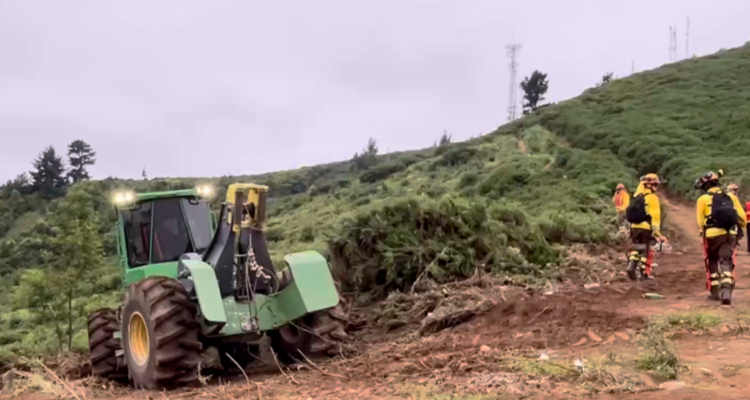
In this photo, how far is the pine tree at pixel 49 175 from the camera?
63.8 meters

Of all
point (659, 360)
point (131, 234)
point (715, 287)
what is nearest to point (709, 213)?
point (715, 287)

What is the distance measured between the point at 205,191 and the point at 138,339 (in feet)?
8.06

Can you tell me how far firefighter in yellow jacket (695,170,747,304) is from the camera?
1031 centimetres

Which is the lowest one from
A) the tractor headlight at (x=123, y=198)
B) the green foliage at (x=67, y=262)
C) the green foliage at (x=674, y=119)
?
the green foliage at (x=67, y=262)

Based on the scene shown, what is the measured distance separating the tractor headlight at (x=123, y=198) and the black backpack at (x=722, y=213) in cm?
783

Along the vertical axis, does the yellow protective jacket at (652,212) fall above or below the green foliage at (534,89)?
below

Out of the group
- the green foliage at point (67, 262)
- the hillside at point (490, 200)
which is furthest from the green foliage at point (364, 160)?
the green foliage at point (67, 262)

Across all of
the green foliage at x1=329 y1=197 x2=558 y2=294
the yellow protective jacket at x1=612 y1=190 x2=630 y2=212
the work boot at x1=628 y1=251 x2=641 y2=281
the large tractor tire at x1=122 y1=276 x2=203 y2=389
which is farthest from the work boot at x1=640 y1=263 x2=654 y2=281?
the large tractor tire at x1=122 y1=276 x2=203 y2=389

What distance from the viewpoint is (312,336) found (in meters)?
8.92

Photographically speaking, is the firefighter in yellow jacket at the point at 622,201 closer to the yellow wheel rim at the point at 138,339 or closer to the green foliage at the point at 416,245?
the green foliage at the point at 416,245

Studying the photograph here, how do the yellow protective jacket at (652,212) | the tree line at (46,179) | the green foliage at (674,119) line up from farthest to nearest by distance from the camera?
the tree line at (46,179) < the green foliage at (674,119) < the yellow protective jacket at (652,212)

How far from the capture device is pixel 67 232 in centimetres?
2150

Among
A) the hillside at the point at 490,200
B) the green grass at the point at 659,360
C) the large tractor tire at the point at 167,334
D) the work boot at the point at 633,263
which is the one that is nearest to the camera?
the green grass at the point at 659,360

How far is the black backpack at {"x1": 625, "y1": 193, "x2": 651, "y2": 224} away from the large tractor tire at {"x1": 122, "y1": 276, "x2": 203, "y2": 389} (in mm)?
7457
